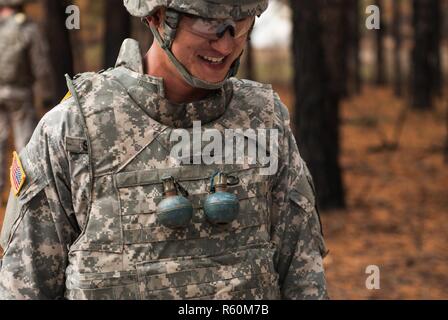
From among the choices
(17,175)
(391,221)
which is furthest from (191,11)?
(391,221)

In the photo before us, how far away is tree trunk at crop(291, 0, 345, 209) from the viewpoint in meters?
7.98

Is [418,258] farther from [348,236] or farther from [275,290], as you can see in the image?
[275,290]

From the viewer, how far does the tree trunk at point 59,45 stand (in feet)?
35.1

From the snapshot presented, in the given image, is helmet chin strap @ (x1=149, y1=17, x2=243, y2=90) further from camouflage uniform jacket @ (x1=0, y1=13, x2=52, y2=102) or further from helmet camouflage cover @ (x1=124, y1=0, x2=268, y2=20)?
camouflage uniform jacket @ (x1=0, y1=13, x2=52, y2=102)

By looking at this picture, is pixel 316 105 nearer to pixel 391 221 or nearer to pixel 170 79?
pixel 391 221

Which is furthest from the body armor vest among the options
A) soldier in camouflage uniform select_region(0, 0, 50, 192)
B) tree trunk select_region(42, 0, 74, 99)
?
tree trunk select_region(42, 0, 74, 99)

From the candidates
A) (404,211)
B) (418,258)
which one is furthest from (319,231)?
(404,211)

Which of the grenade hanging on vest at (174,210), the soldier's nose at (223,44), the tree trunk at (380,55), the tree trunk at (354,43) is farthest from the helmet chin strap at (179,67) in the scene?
the tree trunk at (380,55)

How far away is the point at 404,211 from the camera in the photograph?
344 inches

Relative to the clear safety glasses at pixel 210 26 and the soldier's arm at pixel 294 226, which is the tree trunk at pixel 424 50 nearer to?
the soldier's arm at pixel 294 226

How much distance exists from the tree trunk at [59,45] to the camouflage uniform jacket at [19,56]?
2.51 m

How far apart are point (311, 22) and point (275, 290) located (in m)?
5.91

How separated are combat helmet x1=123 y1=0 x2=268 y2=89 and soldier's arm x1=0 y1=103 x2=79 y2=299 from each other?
380 mm

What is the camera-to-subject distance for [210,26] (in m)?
2.18
